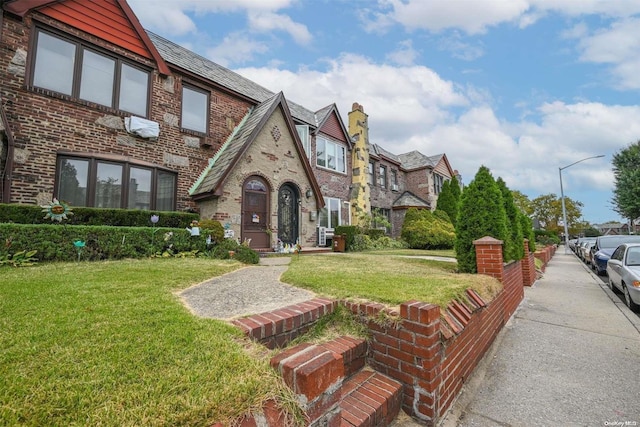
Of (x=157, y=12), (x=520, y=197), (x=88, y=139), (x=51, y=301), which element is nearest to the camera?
(x=51, y=301)

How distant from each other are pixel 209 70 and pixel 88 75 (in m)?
4.43

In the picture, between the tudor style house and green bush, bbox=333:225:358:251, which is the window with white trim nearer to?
the tudor style house

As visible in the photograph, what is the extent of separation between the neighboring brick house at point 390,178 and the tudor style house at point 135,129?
492cm

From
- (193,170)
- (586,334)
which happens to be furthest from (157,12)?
(586,334)

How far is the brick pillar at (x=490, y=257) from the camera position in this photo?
479cm

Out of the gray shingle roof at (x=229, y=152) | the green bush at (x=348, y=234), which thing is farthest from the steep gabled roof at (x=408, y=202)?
the gray shingle roof at (x=229, y=152)

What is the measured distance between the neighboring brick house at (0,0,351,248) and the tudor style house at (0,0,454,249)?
28 mm

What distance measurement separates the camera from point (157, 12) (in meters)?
9.82

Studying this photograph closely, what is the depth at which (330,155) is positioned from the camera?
15641 millimetres

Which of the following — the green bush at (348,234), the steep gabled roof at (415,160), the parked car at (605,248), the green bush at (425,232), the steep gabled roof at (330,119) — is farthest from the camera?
the steep gabled roof at (415,160)

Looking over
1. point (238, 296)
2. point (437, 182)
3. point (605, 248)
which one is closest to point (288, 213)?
point (238, 296)

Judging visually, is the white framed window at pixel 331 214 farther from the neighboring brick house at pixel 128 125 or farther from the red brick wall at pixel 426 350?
the red brick wall at pixel 426 350

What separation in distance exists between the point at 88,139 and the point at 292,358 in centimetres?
925

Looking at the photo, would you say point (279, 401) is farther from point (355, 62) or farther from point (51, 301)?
point (355, 62)
